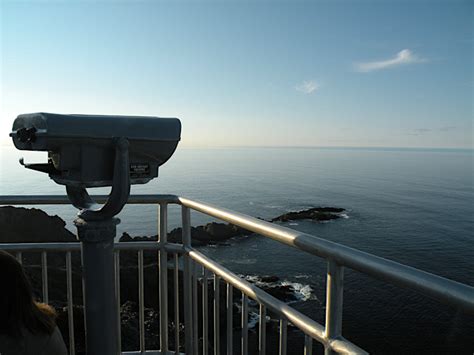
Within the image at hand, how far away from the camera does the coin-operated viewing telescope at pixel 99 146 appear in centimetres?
138

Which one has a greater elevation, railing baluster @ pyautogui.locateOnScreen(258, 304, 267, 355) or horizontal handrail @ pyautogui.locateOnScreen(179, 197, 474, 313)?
horizontal handrail @ pyautogui.locateOnScreen(179, 197, 474, 313)

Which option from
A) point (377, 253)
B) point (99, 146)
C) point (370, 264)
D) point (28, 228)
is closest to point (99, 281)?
point (99, 146)

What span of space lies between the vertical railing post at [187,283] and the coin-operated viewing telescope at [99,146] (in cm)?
68

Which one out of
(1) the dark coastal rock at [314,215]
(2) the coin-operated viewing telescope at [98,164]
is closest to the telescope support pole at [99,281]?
(2) the coin-operated viewing telescope at [98,164]

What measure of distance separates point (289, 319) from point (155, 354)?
5.26 ft

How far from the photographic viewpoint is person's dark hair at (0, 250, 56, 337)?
1188mm

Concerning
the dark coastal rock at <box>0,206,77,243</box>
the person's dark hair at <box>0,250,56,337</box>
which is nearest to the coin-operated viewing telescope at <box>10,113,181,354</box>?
the person's dark hair at <box>0,250,56,337</box>

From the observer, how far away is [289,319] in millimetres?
1369

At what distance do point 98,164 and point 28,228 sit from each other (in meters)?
22.3

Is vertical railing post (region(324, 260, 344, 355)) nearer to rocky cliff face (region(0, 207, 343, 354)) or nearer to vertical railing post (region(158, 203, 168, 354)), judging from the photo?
vertical railing post (region(158, 203, 168, 354))

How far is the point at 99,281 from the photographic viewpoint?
1.65m

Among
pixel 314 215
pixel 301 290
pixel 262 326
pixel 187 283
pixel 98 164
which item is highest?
pixel 98 164

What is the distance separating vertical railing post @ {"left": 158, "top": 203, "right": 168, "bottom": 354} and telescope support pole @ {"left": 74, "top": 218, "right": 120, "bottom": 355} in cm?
67

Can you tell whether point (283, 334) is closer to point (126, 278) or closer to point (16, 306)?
point (16, 306)
